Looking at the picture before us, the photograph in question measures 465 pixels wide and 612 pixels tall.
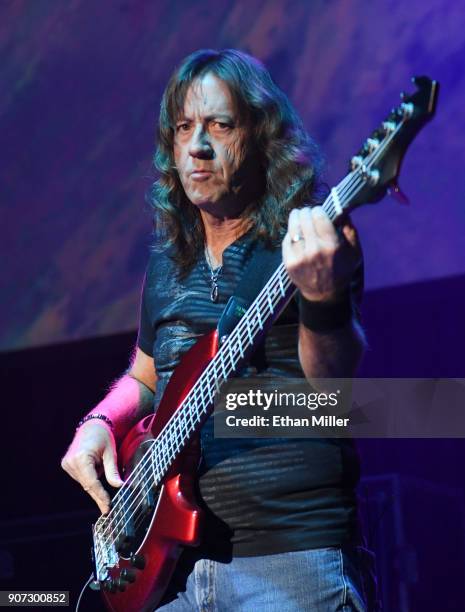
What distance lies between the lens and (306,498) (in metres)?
1.84

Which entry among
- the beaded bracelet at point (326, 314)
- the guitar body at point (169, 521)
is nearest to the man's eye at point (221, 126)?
the guitar body at point (169, 521)

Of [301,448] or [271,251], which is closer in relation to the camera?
[301,448]

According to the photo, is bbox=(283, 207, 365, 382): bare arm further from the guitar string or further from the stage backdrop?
the stage backdrop

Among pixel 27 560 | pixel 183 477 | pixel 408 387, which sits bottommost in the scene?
pixel 27 560

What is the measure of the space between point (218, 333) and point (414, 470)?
2.09 meters

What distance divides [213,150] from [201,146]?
28 millimetres

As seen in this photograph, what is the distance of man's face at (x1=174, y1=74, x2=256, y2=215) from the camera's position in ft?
7.05

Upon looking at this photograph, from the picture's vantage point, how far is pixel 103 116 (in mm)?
4109

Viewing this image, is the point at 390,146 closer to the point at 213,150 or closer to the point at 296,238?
the point at 296,238

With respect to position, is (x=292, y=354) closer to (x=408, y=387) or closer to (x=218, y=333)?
(x=218, y=333)

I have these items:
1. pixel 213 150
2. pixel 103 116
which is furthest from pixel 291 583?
pixel 103 116

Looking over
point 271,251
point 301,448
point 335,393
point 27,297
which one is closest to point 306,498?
point 301,448

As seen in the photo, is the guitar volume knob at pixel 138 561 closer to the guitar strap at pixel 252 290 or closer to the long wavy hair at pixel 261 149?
the guitar strap at pixel 252 290

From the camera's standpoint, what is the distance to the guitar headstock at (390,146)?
1562mm
